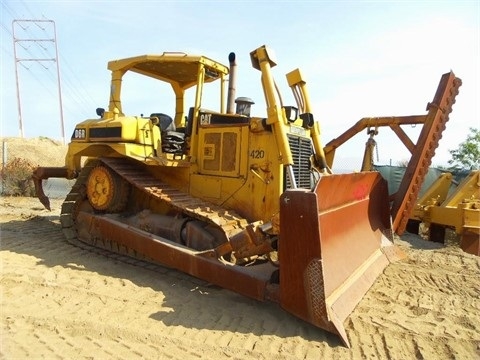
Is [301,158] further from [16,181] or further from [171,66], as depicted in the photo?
[16,181]

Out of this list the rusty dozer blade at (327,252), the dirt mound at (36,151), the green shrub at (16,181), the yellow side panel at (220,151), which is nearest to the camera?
the rusty dozer blade at (327,252)

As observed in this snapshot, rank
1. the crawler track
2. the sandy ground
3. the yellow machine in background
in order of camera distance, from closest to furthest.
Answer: the sandy ground
the crawler track
the yellow machine in background

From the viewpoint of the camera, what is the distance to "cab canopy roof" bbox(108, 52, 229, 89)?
563 centimetres

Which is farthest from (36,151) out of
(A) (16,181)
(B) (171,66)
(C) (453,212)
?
(C) (453,212)

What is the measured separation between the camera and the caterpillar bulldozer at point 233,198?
11.4 ft

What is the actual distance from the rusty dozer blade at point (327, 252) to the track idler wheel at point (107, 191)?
3012 millimetres

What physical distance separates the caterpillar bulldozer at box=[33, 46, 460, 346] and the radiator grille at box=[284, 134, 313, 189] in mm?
27

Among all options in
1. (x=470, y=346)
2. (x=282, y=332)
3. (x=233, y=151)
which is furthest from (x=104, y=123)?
(x=470, y=346)

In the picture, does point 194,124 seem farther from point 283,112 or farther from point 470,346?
point 470,346

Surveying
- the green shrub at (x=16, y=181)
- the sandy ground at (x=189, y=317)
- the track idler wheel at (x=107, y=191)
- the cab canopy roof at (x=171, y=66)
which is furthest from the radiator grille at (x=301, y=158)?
the green shrub at (x=16, y=181)

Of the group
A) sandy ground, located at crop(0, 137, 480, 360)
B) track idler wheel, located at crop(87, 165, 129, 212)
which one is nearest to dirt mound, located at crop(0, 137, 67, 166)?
track idler wheel, located at crop(87, 165, 129, 212)

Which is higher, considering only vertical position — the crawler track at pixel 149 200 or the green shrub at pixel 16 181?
the crawler track at pixel 149 200

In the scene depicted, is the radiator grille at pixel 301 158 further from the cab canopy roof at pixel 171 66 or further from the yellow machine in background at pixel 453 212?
the yellow machine in background at pixel 453 212

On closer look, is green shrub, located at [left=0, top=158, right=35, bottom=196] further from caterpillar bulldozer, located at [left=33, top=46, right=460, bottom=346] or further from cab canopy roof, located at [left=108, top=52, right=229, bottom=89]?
cab canopy roof, located at [left=108, top=52, right=229, bottom=89]
